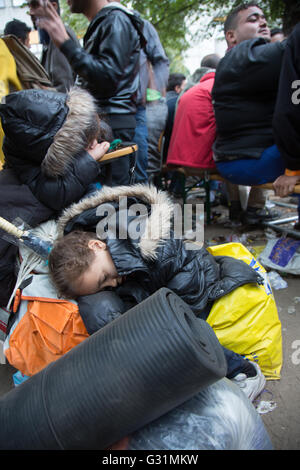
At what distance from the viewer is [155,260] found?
1642 millimetres

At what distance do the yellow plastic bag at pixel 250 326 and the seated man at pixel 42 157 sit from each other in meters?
1.00

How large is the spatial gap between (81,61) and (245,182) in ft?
5.25

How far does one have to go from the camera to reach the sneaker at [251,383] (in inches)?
58.9

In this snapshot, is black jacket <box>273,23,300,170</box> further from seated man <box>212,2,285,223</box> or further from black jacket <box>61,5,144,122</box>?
black jacket <box>61,5,144,122</box>

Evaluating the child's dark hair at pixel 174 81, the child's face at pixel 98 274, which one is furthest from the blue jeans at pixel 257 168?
the child's dark hair at pixel 174 81

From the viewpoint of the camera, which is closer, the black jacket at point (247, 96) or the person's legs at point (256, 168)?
the black jacket at point (247, 96)

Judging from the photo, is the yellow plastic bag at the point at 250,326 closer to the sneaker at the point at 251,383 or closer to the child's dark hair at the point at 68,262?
the sneaker at the point at 251,383

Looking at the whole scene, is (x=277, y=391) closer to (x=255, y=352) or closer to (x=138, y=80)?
(x=255, y=352)

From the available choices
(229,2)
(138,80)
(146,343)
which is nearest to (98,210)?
(146,343)

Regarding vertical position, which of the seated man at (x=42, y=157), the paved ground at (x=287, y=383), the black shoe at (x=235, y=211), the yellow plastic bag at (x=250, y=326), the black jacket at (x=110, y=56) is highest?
the black jacket at (x=110, y=56)

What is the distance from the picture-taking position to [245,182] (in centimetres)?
296

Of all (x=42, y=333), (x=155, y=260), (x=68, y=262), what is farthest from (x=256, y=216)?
(x=42, y=333)

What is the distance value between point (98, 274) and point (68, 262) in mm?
148
